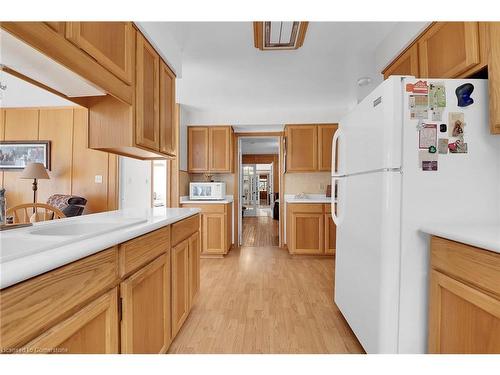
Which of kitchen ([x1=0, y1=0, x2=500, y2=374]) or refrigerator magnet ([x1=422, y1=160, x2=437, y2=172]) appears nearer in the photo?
kitchen ([x1=0, y1=0, x2=500, y2=374])

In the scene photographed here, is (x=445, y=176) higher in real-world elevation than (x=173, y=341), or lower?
higher

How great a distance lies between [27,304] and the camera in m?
0.61

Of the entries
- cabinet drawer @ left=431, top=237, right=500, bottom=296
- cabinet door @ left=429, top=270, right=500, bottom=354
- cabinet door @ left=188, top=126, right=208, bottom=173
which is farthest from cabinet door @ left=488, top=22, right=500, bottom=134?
cabinet door @ left=188, top=126, right=208, bottom=173

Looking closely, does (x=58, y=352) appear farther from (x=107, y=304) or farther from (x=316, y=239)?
(x=316, y=239)

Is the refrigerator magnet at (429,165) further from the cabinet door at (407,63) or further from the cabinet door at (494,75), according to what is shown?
the cabinet door at (407,63)

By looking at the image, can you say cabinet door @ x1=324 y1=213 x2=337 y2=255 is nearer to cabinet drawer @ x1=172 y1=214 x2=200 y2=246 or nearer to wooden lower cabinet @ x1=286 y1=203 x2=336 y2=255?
wooden lower cabinet @ x1=286 y1=203 x2=336 y2=255

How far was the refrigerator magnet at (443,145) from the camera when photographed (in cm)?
131

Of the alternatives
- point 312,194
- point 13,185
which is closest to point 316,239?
point 312,194

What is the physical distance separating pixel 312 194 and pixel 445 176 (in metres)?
3.08

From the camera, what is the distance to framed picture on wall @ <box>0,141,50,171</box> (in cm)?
390

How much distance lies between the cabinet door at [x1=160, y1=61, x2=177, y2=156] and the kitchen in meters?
0.02

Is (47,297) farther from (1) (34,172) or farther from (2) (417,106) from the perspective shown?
(1) (34,172)

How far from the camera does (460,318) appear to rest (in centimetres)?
106

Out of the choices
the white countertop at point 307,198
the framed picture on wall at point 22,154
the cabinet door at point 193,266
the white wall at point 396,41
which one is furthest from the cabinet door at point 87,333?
the framed picture on wall at point 22,154
